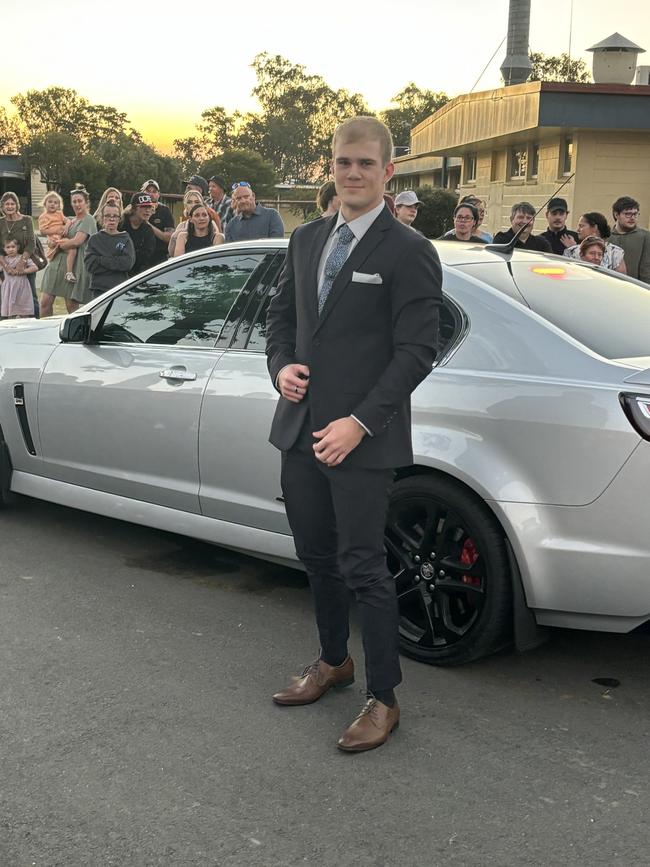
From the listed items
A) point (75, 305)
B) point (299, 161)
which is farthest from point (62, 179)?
point (75, 305)

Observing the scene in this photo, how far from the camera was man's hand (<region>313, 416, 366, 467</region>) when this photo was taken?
3.07 metres

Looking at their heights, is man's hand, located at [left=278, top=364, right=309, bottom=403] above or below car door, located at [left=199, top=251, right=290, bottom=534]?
above

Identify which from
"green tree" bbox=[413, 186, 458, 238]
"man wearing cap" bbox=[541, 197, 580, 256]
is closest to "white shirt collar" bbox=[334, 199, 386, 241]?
"man wearing cap" bbox=[541, 197, 580, 256]

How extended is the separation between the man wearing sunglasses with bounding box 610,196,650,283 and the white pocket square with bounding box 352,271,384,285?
6280mm

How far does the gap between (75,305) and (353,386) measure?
8790 mm

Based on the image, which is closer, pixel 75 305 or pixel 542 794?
pixel 542 794

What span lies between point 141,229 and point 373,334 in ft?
26.4

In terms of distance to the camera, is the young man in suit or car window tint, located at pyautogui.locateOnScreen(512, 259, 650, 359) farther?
car window tint, located at pyautogui.locateOnScreen(512, 259, 650, 359)

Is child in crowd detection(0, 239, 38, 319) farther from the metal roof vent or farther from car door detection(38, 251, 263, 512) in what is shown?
the metal roof vent

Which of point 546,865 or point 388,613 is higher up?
point 388,613

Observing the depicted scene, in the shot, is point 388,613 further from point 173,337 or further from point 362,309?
point 173,337

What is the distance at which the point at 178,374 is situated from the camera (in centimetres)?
465

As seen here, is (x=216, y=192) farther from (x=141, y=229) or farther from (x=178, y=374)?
(x=178, y=374)

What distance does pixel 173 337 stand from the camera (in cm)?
490
